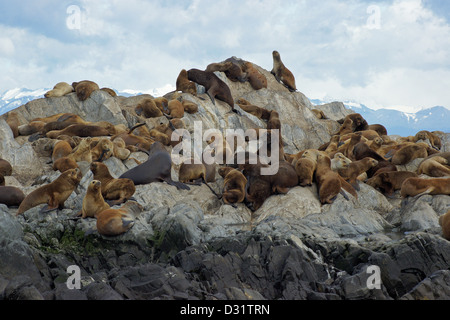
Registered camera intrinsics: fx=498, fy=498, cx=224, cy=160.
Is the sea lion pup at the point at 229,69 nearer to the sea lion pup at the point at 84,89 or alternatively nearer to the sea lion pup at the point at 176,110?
the sea lion pup at the point at 176,110

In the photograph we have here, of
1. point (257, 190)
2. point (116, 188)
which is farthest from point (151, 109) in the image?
point (116, 188)

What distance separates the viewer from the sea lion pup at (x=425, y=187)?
1076 cm

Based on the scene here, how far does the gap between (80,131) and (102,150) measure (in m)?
2.86

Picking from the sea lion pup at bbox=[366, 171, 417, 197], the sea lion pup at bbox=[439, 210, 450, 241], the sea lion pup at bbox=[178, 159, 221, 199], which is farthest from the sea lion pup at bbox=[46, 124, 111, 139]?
the sea lion pup at bbox=[439, 210, 450, 241]

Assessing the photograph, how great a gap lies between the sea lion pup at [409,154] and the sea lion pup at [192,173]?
18.8ft

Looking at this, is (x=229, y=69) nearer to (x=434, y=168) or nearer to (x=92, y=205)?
(x=434, y=168)

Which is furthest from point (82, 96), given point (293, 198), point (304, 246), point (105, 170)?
point (304, 246)

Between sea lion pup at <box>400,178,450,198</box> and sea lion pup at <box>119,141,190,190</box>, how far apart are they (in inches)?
196

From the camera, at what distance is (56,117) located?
53.6 feet

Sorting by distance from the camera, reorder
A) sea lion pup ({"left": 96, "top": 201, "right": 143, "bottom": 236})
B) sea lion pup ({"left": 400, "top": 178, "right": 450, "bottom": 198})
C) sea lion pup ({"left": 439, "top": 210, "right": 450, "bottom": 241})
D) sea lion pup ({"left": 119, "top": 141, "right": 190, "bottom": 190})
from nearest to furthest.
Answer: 1. sea lion pup ({"left": 439, "top": 210, "right": 450, "bottom": 241})
2. sea lion pup ({"left": 96, "top": 201, "right": 143, "bottom": 236})
3. sea lion pup ({"left": 400, "top": 178, "right": 450, "bottom": 198})
4. sea lion pup ({"left": 119, "top": 141, "right": 190, "bottom": 190})

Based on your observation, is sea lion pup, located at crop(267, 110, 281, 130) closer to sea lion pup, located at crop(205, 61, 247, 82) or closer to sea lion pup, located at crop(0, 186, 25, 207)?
sea lion pup, located at crop(205, 61, 247, 82)

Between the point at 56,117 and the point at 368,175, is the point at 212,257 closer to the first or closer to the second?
the point at 368,175

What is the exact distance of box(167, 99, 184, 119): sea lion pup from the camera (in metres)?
16.3
